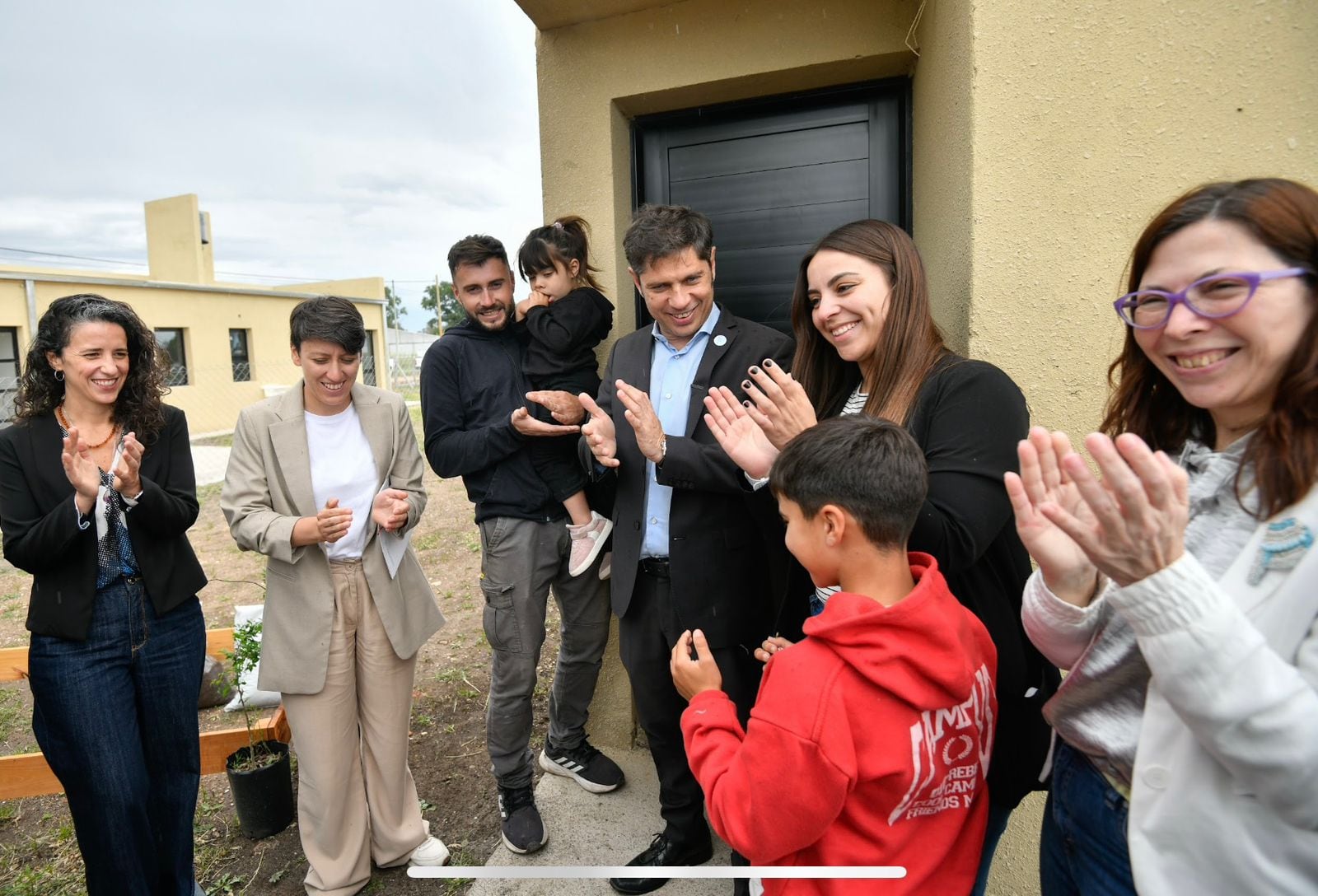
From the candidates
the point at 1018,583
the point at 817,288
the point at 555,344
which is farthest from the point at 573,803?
the point at 817,288

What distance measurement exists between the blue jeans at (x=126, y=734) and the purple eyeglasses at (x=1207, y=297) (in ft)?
9.31

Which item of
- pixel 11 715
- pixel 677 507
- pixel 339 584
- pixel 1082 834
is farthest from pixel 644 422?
pixel 11 715

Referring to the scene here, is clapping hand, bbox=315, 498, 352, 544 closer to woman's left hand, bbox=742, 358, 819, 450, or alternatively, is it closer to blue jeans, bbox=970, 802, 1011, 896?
woman's left hand, bbox=742, 358, 819, 450

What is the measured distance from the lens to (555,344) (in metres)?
3.04

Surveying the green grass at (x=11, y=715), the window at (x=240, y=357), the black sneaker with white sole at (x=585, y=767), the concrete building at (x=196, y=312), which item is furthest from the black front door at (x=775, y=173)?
the window at (x=240, y=357)

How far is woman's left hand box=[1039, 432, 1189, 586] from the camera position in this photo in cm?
92

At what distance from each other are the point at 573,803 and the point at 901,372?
2.40 m

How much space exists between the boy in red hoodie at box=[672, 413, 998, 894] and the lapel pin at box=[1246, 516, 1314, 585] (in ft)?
1.49

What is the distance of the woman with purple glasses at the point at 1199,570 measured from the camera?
904mm

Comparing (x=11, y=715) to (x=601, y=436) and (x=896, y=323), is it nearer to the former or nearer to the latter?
(x=601, y=436)

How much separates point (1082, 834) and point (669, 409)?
5.60ft

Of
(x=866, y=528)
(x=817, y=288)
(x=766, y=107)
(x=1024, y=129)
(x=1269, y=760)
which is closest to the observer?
(x=1269, y=760)

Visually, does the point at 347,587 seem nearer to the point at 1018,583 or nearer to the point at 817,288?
the point at 817,288

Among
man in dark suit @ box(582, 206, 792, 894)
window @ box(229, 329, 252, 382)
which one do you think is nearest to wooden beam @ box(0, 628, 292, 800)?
man in dark suit @ box(582, 206, 792, 894)
